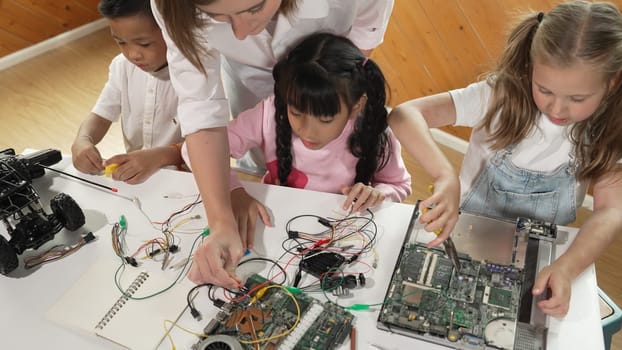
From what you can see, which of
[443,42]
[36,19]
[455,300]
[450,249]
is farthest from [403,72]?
[36,19]

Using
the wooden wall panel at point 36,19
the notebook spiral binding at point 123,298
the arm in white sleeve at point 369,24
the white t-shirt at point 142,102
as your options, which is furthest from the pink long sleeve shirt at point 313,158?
the wooden wall panel at point 36,19

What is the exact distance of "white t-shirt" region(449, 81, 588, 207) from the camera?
1.30 metres

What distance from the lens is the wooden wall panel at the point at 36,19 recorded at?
3.26 m

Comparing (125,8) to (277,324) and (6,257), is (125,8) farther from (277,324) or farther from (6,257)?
(277,324)

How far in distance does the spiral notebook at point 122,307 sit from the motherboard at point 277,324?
10 cm

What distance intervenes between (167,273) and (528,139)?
90 cm

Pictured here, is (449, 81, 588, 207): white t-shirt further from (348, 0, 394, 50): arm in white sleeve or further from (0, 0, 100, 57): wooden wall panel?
(0, 0, 100, 57): wooden wall panel

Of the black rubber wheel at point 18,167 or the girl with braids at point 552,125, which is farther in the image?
the black rubber wheel at point 18,167

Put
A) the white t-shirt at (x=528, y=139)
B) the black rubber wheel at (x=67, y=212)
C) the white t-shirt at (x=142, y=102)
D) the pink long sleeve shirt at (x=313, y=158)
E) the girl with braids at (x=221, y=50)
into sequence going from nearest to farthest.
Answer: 1. the girl with braids at (x=221, y=50)
2. the black rubber wheel at (x=67, y=212)
3. the white t-shirt at (x=528, y=139)
4. the pink long sleeve shirt at (x=313, y=158)
5. the white t-shirt at (x=142, y=102)

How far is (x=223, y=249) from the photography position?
1090 millimetres

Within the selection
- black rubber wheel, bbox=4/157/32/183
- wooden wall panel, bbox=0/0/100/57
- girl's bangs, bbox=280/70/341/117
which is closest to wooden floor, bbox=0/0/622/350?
wooden wall panel, bbox=0/0/100/57

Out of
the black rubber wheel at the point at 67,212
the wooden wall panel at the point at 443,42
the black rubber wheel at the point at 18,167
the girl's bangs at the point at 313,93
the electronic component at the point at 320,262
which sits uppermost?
the wooden wall panel at the point at 443,42

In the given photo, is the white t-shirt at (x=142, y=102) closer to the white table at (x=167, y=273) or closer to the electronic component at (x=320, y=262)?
the white table at (x=167, y=273)

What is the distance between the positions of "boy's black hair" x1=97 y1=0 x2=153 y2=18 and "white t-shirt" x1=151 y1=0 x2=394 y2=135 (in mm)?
267
